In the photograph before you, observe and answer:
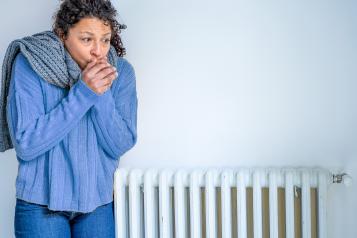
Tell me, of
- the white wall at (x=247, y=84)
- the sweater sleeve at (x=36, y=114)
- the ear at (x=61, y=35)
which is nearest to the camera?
the sweater sleeve at (x=36, y=114)

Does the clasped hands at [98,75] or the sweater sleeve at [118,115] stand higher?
the clasped hands at [98,75]

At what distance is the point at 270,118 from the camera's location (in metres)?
1.46

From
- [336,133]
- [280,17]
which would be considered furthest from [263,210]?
[280,17]

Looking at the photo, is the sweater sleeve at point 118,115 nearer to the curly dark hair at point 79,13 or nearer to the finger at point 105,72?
the finger at point 105,72

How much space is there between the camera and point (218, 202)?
5.00 ft

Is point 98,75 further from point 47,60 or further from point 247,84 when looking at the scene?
point 247,84

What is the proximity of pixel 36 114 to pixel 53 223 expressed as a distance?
31 centimetres

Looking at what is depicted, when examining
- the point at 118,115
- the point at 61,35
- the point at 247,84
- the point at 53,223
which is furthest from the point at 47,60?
the point at 247,84

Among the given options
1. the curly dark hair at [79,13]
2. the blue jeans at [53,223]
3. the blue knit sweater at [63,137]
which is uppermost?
the curly dark hair at [79,13]

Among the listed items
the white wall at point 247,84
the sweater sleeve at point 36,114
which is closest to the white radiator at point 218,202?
the white wall at point 247,84

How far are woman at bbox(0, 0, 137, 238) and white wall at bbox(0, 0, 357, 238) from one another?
0.90 feet

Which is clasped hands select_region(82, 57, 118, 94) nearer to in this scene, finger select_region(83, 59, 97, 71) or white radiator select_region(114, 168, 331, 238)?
finger select_region(83, 59, 97, 71)

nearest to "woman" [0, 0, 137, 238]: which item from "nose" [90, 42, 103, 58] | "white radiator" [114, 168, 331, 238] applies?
"nose" [90, 42, 103, 58]

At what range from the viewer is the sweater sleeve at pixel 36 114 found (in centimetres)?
116
